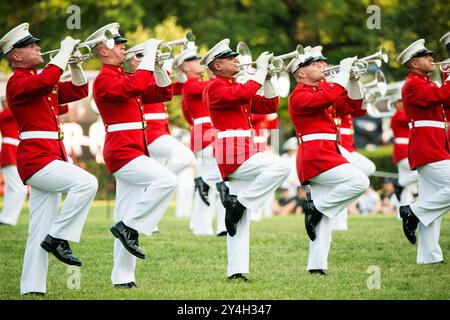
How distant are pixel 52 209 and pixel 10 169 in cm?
774

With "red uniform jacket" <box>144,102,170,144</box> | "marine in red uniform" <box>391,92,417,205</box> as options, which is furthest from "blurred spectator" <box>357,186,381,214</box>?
"red uniform jacket" <box>144,102,170,144</box>

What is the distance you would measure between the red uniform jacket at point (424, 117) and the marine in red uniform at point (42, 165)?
165 inches

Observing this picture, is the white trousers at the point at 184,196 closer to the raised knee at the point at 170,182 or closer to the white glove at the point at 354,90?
the white glove at the point at 354,90

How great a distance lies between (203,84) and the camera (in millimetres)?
14547

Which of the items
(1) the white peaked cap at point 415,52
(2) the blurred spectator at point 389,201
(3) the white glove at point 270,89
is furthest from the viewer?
(2) the blurred spectator at point 389,201

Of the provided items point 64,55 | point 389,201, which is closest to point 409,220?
point 64,55

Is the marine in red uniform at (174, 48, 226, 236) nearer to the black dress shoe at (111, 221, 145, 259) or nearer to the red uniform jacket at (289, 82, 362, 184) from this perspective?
the red uniform jacket at (289, 82, 362, 184)

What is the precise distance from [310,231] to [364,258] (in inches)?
60.8

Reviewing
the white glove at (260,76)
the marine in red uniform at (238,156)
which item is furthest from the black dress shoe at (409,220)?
the white glove at (260,76)

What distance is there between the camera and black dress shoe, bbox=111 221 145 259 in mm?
9227

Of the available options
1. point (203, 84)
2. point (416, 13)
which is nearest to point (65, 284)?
point (203, 84)

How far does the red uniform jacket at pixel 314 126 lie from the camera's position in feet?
34.2

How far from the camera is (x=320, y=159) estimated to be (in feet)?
34.4

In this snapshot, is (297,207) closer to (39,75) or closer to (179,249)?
(179,249)
